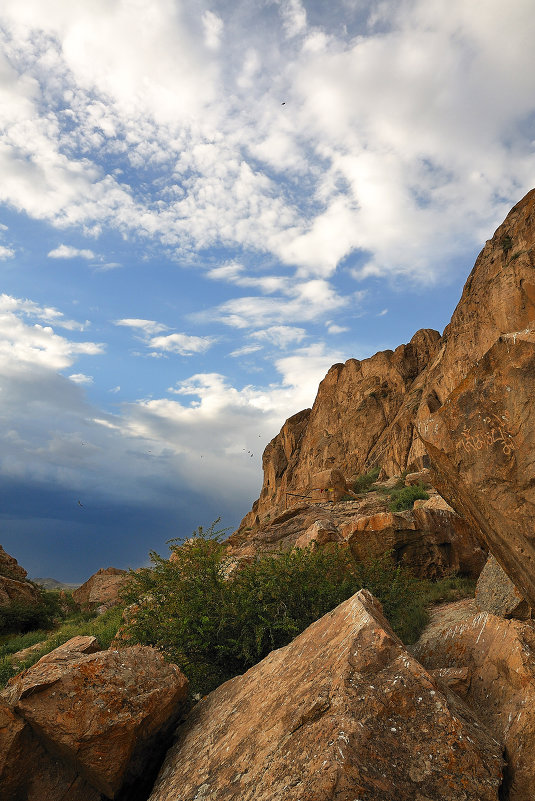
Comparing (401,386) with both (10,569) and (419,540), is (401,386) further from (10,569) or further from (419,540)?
(419,540)

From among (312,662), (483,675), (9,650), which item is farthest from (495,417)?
(9,650)

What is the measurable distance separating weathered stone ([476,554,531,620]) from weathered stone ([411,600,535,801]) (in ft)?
3.54

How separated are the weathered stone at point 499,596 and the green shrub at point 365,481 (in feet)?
102

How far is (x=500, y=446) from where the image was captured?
5832 mm

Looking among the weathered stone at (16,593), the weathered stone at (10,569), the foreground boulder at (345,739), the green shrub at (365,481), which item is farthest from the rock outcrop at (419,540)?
the green shrub at (365,481)

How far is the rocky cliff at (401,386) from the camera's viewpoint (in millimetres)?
38156

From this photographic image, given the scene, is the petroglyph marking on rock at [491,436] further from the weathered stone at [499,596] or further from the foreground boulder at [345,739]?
the weathered stone at [499,596]

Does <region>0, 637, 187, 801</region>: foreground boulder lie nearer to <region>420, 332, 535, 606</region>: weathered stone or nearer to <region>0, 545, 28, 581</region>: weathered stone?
<region>420, 332, 535, 606</region>: weathered stone

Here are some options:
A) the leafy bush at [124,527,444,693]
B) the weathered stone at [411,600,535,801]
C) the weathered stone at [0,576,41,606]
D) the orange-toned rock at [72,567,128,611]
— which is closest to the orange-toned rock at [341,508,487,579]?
the leafy bush at [124,527,444,693]

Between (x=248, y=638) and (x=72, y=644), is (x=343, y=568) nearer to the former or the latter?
(x=248, y=638)

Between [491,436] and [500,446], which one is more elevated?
[491,436]

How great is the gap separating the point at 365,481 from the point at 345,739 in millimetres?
45402

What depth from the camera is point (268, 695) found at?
4.98m

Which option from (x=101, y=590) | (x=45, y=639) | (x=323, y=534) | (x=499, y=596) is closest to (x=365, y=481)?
(x=101, y=590)
